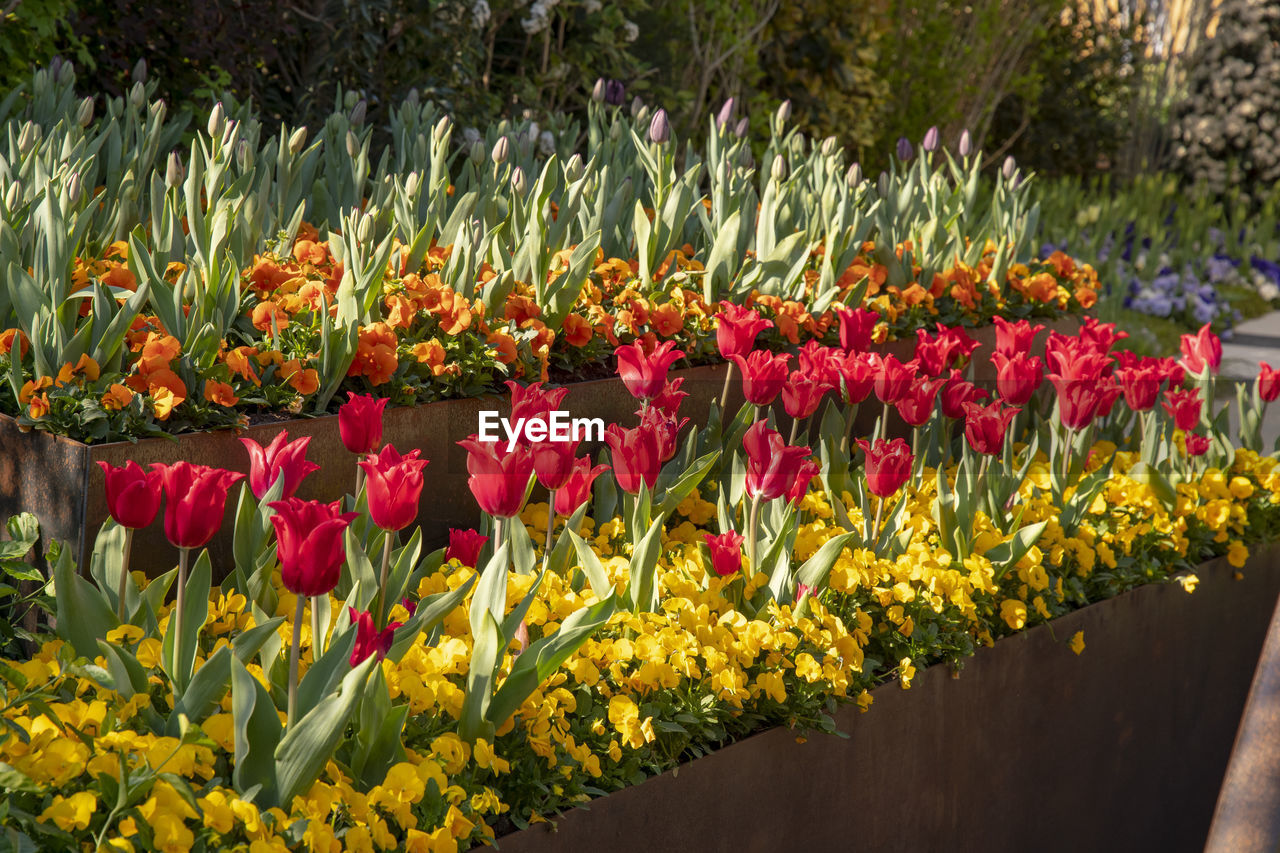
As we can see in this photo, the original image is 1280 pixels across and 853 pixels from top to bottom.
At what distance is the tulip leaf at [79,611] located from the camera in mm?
1502

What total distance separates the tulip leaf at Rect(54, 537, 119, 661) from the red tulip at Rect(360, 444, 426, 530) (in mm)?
419

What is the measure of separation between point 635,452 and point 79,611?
791 mm

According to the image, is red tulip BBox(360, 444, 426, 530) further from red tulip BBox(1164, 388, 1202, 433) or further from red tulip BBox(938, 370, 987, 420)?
red tulip BBox(1164, 388, 1202, 433)

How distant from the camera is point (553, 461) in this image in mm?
1612

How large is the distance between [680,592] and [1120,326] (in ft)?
17.3

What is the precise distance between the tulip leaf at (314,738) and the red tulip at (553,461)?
42 centimetres

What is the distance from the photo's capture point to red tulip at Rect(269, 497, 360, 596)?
1.19 m

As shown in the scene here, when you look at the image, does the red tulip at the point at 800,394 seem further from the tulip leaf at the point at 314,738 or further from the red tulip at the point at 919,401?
the tulip leaf at the point at 314,738

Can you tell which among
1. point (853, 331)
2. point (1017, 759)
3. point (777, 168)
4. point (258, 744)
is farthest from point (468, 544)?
point (777, 168)

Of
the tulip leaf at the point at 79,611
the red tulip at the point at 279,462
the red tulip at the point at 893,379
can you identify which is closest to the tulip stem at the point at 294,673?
the red tulip at the point at 279,462

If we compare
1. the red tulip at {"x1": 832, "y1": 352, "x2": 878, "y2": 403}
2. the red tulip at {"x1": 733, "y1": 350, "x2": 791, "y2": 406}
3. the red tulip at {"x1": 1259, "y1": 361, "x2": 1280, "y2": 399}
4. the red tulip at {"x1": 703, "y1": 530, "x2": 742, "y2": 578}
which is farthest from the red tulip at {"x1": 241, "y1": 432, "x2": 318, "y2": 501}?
the red tulip at {"x1": 1259, "y1": 361, "x2": 1280, "y2": 399}

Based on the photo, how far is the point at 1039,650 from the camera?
2.25 meters

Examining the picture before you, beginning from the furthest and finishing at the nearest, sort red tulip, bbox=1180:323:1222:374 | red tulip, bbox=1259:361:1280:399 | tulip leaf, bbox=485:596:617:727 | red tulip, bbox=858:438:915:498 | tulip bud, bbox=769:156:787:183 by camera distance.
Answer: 1. tulip bud, bbox=769:156:787:183
2. red tulip, bbox=1180:323:1222:374
3. red tulip, bbox=1259:361:1280:399
4. red tulip, bbox=858:438:915:498
5. tulip leaf, bbox=485:596:617:727

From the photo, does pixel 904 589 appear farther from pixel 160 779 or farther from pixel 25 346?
pixel 25 346
